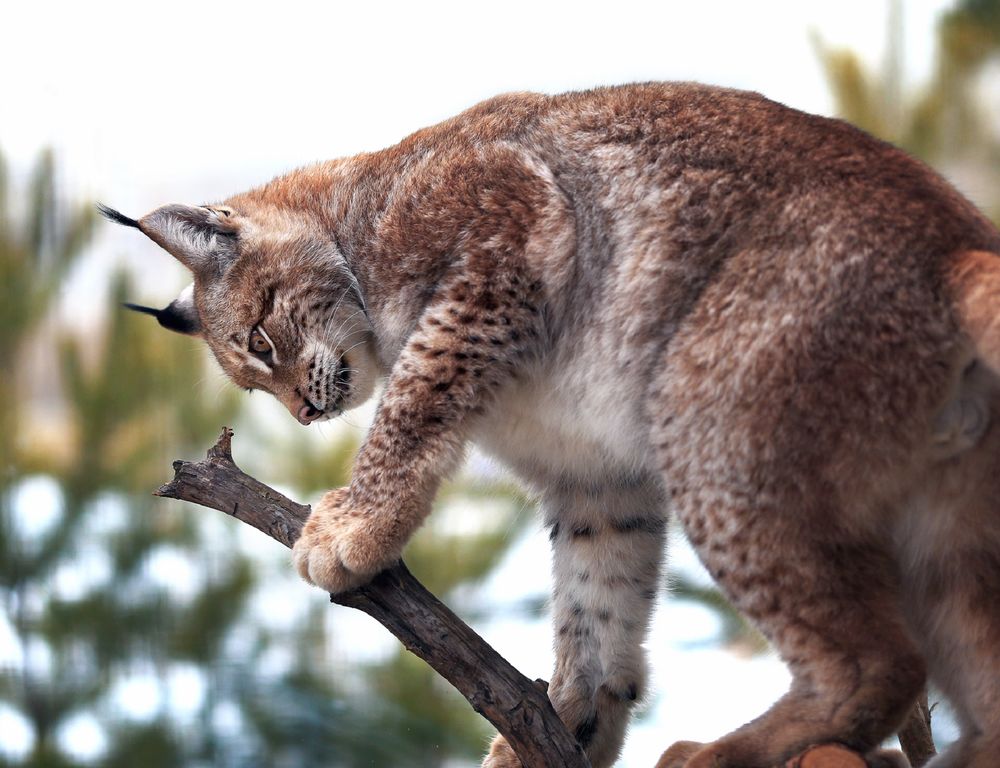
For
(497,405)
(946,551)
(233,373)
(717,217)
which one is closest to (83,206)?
(233,373)

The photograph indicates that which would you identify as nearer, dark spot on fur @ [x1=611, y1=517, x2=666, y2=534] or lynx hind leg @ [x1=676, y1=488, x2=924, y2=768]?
lynx hind leg @ [x1=676, y1=488, x2=924, y2=768]

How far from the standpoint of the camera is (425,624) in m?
2.30

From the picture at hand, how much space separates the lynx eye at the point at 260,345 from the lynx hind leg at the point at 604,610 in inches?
29.2

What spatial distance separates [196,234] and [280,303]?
0.26 meters

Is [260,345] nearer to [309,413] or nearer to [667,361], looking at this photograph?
[309,413]

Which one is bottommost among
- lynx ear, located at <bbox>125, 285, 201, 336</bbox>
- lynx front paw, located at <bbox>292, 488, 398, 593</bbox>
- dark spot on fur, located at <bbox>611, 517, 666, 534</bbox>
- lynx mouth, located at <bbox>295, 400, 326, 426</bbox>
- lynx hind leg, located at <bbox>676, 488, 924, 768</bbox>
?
lynx hind leg, located at <bbox>676, 488, 924, 768</bbox>

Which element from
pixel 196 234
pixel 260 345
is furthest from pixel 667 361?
pixel 196 234

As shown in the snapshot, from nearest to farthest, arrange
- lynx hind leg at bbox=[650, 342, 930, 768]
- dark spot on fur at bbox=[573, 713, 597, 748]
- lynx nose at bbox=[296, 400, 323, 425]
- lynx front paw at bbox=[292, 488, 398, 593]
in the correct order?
lynx hind leg at bbox=[650, 342, 930, 768]
lynx front paw at bbox=[292, 488, 398, 593]
dark spot on fur at bbox=[573, 713, 597, 748]
lynx nose at bbox=[296, 400, 323, 425]

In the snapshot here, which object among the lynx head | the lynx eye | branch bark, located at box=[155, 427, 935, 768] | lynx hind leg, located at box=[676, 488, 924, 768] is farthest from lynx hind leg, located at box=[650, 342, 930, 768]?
the lynx eye

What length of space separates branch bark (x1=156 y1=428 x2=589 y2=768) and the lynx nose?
19.1 inches

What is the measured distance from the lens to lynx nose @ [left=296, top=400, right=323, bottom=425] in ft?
9.55

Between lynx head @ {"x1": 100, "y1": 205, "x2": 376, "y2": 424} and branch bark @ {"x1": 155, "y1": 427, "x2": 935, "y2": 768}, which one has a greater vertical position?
lynx head @ {"x1": 100, "y1": 205, "x2": 376, "y2": 424}

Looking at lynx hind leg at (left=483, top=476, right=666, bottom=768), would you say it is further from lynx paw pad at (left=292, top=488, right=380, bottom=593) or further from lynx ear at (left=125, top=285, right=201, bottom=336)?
lynx ear at (left=125, top=285, right=201, bottom=336)

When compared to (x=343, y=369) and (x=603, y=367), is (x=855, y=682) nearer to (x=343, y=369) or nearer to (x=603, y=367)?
(x=603, y=367)
